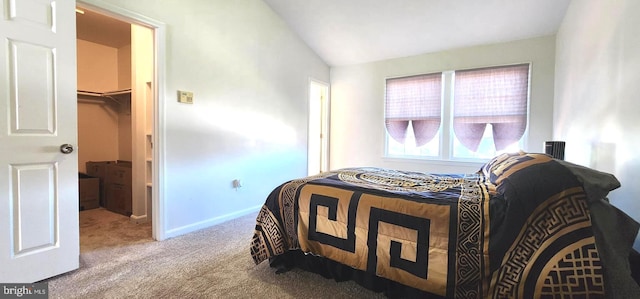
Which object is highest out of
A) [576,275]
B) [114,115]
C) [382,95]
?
[382,95]

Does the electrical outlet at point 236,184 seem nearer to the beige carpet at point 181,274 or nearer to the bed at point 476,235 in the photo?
the beige carpet at point 181,274

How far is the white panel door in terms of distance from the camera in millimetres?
1747

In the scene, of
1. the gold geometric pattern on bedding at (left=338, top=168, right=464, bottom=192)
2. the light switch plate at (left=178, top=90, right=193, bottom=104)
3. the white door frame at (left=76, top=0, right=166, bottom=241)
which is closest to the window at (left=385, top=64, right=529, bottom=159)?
the gold geometric pattern on bedding at (left=338, top=168, right=464, bottom=192)

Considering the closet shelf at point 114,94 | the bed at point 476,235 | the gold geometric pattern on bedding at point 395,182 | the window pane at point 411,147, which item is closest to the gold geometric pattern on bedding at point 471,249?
the bed at point 476,235

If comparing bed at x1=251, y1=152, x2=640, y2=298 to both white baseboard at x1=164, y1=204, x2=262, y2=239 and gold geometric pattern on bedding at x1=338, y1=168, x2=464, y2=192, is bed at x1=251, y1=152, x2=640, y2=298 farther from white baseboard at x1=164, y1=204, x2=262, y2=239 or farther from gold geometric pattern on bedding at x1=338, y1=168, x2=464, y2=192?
white baseboard at x1=164, y1=204, x2=262, y2=239

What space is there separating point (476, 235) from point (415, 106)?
3.19 m

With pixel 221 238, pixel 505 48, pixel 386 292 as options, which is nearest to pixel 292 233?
pixel 386 292

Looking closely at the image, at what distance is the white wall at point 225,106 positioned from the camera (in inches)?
110

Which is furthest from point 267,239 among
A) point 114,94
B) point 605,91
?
point 114,94

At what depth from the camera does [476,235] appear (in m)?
1.41

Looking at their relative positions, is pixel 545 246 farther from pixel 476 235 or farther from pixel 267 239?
pixel 267 239

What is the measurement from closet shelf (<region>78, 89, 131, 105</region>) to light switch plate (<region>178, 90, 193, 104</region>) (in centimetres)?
169

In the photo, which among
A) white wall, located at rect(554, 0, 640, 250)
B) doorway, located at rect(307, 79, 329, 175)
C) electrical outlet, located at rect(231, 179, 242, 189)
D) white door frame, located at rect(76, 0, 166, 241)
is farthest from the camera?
doorway, located at rect(307, 79, 329, 175)

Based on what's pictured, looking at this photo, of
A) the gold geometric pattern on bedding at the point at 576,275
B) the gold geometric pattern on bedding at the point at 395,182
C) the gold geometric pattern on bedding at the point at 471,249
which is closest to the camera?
the gold geometric pattern on bedding at the point at 576,275
